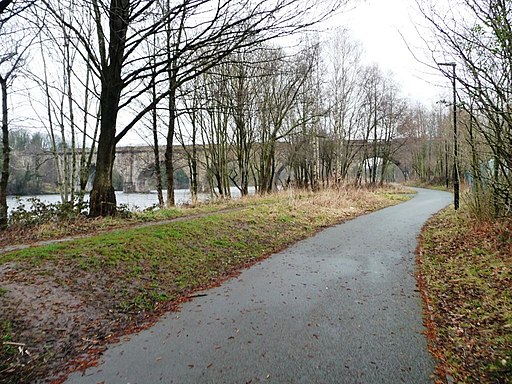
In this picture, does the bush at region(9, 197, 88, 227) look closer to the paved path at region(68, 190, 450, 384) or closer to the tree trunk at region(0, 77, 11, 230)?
the tree trunk at region(0, 77, 11, 230)

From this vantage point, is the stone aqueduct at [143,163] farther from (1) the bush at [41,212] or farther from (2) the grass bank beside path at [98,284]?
(2) the grass bank beside path at [98,284]

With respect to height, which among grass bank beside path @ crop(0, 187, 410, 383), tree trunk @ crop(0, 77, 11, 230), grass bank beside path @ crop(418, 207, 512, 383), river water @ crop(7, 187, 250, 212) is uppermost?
tree trunk @ crop(0, 77, 11, 230)

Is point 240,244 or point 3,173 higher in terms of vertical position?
point 3,173

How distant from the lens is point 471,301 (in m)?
4.65

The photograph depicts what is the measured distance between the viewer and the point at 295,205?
543 inches

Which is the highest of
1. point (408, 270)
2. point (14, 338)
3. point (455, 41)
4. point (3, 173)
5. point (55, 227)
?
point (455, 41)

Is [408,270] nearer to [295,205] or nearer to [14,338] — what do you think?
[14,338]

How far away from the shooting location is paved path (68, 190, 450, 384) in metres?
3.07

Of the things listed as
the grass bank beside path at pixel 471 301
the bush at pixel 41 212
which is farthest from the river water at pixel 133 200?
the grass bank beside path at pixel 471 301

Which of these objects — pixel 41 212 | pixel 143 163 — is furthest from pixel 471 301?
pixel 143 163

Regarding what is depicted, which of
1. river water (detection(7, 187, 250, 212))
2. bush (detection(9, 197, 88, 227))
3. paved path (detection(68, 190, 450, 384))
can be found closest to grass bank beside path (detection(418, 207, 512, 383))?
paved path (detection(68, 190, 450, 384))

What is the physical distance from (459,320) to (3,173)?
11958 mm

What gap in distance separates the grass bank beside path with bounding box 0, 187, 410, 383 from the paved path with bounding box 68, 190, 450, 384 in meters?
0.42

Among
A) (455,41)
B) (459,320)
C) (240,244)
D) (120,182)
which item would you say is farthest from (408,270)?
(120,182)
